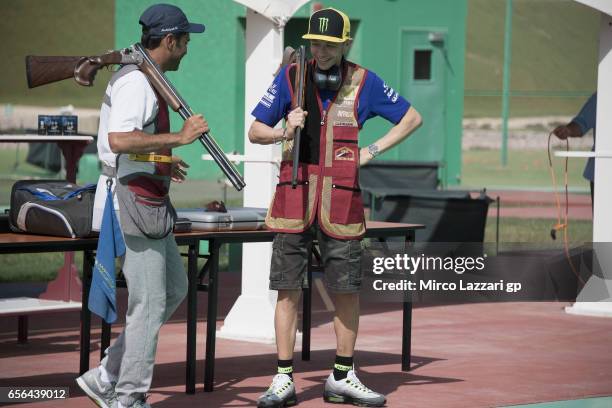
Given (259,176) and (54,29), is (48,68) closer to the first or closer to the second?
(259,176)

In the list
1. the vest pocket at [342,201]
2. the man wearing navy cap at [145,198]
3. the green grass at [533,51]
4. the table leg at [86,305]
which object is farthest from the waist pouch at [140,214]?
the green grass at [533,51]

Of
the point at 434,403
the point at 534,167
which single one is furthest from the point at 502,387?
the point at 534,167

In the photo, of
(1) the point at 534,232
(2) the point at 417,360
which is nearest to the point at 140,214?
(2) the point at 417,360

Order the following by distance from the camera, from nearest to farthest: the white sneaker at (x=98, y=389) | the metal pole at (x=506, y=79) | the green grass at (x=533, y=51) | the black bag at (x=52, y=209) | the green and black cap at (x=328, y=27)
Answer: the white sneaker at (x=98, y=389) → the black bag at (x=52, y=209) → the green and black cap at (x=328, y=27) → the metal pole at (x=506, y=79) → the green grass at (x=533, y=51)

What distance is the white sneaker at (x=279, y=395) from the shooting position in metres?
7.07

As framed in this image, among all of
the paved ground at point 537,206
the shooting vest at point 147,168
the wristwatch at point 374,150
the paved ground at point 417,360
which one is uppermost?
the wristwatch at point 374,150

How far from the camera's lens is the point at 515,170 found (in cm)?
5091

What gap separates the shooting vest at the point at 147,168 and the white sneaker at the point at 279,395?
54.3 inches

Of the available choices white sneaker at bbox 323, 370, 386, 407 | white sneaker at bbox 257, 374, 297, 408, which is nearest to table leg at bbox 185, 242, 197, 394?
white sneaker at bbox 257, 374, 297, 408

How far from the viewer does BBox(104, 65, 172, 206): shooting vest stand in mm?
6305

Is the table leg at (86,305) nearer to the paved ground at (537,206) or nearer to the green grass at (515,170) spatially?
the paved ground at (537,206)

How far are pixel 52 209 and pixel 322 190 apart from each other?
4.81ft

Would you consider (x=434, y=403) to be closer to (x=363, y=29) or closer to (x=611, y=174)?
(x=611, y=174)

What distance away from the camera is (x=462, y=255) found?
1309cm
